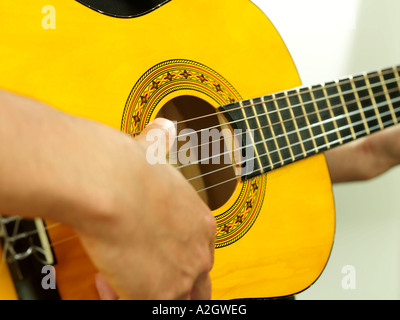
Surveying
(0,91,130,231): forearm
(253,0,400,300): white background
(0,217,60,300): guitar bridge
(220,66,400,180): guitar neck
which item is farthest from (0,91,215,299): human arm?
(253,0,400,300): white background

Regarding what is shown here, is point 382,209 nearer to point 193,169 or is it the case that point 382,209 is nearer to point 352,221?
point 352,221

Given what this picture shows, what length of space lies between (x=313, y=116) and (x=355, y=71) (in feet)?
1.78

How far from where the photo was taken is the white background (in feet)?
3.52

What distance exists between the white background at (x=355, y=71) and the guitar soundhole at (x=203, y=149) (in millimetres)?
530

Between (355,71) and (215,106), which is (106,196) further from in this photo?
(355,71)

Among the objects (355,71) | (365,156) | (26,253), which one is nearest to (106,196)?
(26,253)

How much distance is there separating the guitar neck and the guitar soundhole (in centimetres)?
3

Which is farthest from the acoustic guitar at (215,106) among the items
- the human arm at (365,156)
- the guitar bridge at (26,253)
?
the human arm at (365,156)

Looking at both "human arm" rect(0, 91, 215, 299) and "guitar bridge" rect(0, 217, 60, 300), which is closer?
"human arm" rect(0, 91, 215, 299)

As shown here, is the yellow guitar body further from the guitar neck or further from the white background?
the white background

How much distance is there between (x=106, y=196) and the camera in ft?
1.03

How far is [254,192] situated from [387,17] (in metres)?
0.83

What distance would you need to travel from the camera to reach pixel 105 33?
54 centimetres
